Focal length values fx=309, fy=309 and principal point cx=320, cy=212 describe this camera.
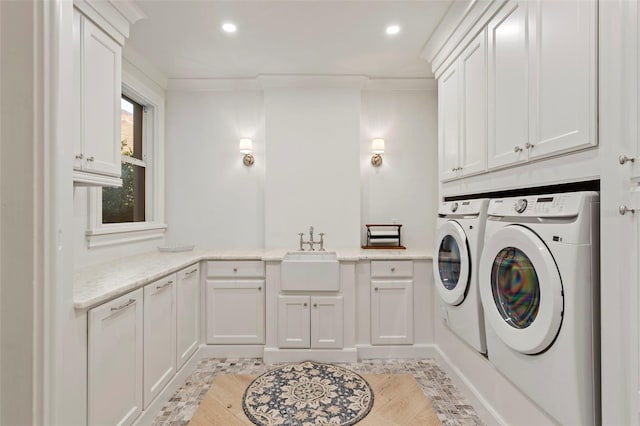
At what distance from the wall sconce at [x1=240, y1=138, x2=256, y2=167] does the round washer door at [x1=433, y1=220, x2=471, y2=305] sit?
199 centimetres

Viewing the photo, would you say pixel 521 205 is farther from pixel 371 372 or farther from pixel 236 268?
pixel 236 268

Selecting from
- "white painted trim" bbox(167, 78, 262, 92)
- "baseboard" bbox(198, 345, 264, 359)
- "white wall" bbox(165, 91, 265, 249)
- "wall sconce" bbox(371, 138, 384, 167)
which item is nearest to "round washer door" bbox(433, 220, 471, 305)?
"wall sconce" bbox(371, 138, 384, 167)

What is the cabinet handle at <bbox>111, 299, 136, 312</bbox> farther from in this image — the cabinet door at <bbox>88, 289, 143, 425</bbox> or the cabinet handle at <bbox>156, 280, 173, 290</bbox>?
the cabinet handle at <bbox>156, 280, 173, 290</bbox>

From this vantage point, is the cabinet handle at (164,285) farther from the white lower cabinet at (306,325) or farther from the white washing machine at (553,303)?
the white washing machine at (553,303)

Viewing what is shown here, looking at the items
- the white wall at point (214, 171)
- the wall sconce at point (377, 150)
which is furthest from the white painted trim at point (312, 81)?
the wall sconce at point (377, 150)

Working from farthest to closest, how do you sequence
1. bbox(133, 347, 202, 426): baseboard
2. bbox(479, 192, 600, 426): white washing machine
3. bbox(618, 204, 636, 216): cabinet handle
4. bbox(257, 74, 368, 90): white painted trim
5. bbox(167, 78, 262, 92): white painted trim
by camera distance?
1. bbox(167, 78, 262, 92): white painted trim
2. bbox(257, 74, 368, 90): white painted trim
3. bbox(133, 347, 202, 426): baseboard
4. bbox(479, 192, 600, 426): white washing machine
5. bbox(618, 204, 636, 216): cabinet handle

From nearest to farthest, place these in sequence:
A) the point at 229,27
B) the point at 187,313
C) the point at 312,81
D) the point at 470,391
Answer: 1. the point at 470,391
2. the point at 229,27
3. the point at 187,313
4. the point at 312,81

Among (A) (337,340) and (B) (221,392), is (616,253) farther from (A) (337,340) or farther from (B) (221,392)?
(B) (221,392)

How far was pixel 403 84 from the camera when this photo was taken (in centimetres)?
320

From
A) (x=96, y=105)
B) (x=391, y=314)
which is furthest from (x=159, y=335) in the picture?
(x=391, y=314)

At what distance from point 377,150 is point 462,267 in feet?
5.43

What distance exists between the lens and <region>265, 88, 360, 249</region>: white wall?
10.3 feet

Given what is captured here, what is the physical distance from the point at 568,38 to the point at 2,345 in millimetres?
1873

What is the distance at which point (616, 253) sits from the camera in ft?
3.40
